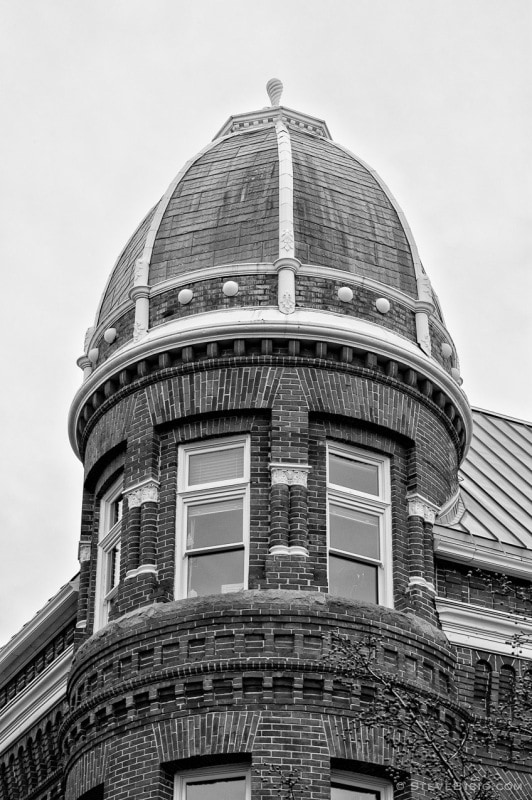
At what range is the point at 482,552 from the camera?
25.4 metres

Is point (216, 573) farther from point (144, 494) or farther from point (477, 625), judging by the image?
point (477, 625)

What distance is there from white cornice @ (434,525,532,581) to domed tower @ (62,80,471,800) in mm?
493

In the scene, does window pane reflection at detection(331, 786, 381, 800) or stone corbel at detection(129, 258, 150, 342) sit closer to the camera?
window pane reflection at detection(331, 786, 381, 800)

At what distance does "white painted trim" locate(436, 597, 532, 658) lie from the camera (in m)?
24.6

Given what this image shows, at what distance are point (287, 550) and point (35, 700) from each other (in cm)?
777

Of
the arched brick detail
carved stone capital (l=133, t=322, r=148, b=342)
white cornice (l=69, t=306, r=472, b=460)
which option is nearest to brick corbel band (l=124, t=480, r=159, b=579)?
white cornice (l=69, t=306, r=472, b=460)

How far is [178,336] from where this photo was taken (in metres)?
25.2

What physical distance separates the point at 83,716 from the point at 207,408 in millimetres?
4852

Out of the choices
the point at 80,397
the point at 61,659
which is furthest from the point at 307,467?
the point at 61,659

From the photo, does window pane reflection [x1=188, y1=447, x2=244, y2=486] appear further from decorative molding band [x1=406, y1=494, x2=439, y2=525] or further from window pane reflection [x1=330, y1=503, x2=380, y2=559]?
decorative molding band [x1=406, y1=494, x2=439, y2=525]

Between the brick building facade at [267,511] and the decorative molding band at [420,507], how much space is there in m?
0.04

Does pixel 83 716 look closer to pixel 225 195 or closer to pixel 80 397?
pixel 80 397

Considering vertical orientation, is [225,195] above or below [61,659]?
above

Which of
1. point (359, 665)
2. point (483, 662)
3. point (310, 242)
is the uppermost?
point (310, 242)
